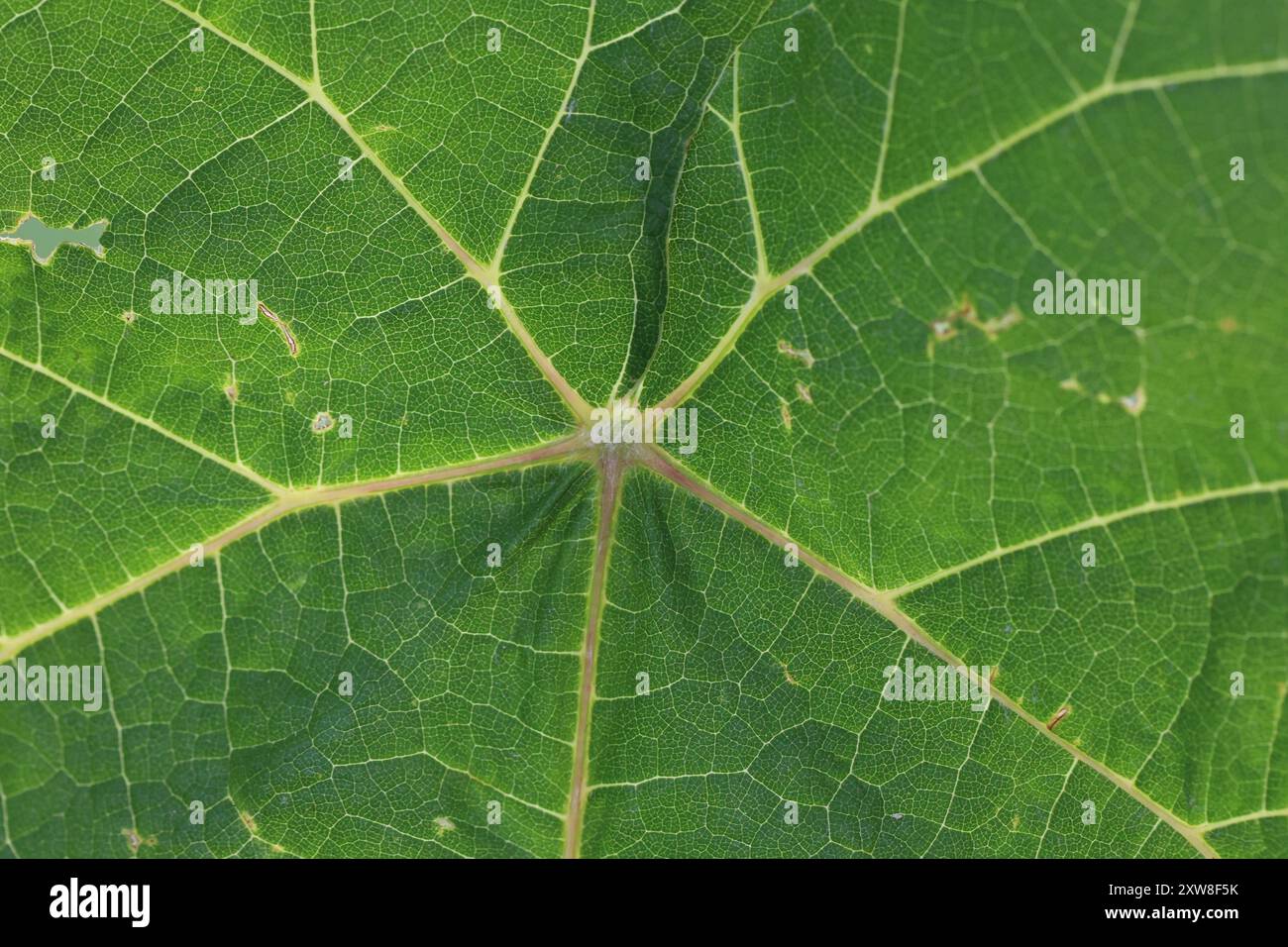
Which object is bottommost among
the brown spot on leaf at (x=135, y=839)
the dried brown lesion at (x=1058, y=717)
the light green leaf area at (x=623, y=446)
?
the brown spot on leaf at (x=135, y=839)

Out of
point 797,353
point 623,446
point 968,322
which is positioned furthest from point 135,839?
point 968,322

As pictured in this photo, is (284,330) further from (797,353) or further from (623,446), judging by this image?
(797,353)

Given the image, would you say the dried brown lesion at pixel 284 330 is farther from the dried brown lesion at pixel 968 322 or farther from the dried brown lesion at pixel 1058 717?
the dried brown lesion at pixel 1058 717

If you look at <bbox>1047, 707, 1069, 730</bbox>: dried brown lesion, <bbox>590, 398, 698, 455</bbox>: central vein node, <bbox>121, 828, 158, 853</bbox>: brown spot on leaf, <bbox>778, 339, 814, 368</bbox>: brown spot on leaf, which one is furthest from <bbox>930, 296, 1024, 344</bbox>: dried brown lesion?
<bbox>121, 828, 158, 853</bbox>: brown spot on leaf

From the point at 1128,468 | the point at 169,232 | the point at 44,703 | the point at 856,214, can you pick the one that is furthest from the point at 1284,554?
the point at 44,703

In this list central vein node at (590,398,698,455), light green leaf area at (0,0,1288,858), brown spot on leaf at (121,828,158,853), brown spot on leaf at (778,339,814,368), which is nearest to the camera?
light green leaf area at (0,0,1288,858)

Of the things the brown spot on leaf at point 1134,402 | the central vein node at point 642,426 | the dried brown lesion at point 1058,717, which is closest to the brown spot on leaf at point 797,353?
the central vein node at point 642,426

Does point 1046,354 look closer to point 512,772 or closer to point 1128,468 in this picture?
point 1128,468

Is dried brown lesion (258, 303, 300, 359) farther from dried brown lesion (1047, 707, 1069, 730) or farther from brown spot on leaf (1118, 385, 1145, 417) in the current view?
dried brown lesion (1047, 707, 1069, 730)
